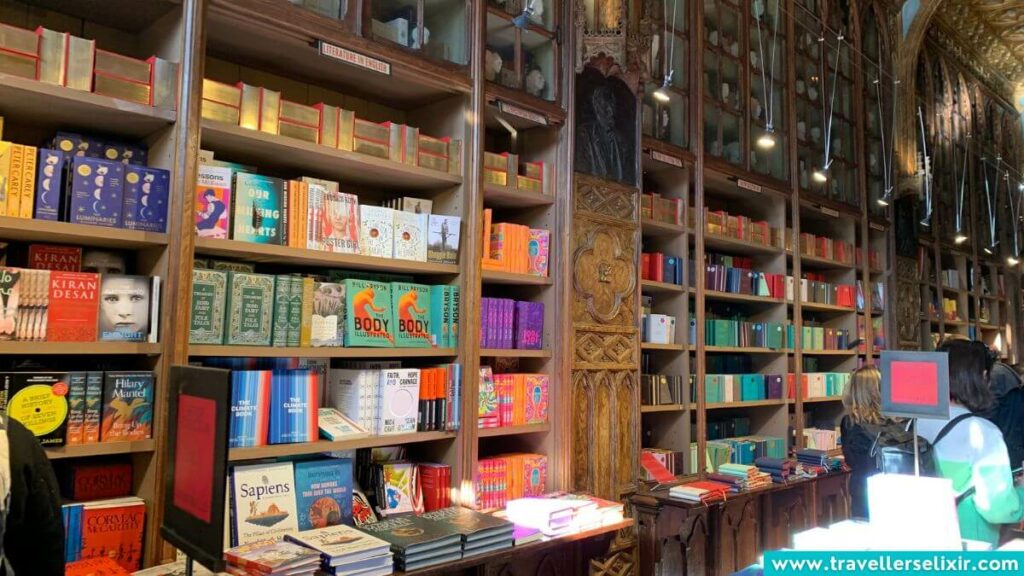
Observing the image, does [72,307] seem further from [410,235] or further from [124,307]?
[410,235]

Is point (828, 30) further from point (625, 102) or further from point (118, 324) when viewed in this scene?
point (118, 324)

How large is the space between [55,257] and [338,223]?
3.09 ft

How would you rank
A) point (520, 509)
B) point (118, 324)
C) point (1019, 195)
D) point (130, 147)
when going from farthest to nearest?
point (1019, 195)
point (520, 509)
point (130, 147)
point (118, 324)

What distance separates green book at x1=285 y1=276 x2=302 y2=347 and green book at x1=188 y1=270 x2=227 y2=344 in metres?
0.25

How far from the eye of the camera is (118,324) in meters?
2.24

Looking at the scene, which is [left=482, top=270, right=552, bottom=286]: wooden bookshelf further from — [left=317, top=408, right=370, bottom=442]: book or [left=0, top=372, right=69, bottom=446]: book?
[left=0, top=372, right=69, bottom=446]: book

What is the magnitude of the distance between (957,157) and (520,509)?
24.2 feet

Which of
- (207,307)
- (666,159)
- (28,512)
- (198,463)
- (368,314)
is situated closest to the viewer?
(198,463)

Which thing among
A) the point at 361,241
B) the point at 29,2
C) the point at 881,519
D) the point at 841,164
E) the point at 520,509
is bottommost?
the point at 520,509

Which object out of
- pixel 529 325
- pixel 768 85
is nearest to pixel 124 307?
pixel 529 325

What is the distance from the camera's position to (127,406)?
7.23ft

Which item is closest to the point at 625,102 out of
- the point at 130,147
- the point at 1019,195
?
the point at 130,147

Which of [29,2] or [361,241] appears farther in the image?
[361,241]

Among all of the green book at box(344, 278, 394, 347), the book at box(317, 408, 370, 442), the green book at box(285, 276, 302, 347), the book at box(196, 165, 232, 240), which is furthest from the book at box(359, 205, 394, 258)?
the book at box(317, 408, 370, 442)
